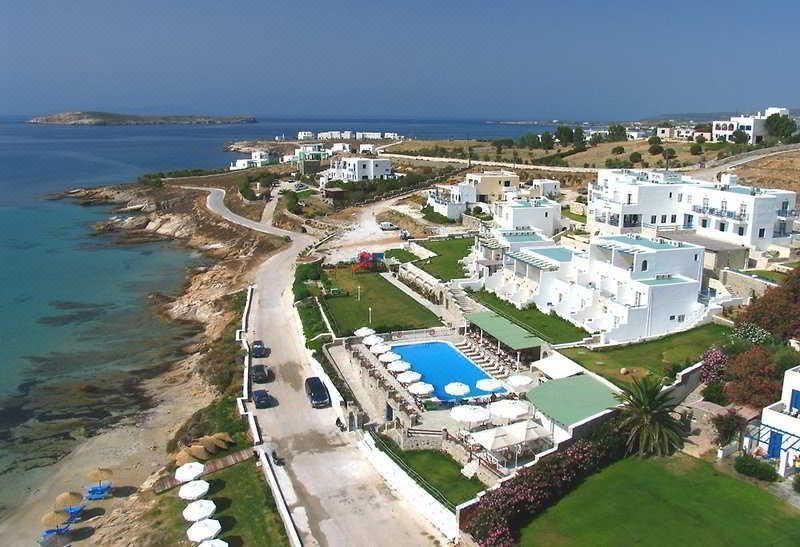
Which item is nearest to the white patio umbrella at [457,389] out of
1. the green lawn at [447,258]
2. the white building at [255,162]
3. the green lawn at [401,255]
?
the green lawn at [447,258]

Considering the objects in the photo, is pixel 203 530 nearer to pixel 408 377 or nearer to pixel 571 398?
pixel 408 377

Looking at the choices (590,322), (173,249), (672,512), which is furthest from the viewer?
(173,249)

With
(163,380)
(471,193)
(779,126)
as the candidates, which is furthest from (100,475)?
(779,126)

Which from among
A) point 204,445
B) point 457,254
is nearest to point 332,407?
point 204,445

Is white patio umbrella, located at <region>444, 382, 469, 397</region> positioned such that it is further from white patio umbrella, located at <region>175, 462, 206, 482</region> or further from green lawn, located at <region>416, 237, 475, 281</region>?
green lawn, located at <region>416, 237, 475, 281</region>

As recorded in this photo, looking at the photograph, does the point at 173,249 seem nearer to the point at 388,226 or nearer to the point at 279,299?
the point at 388,226

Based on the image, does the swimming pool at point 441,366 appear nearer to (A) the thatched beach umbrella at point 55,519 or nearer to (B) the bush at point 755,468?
(B) the bush at point 755,468
